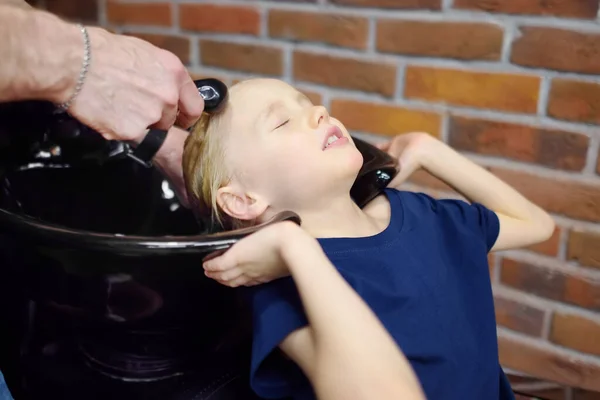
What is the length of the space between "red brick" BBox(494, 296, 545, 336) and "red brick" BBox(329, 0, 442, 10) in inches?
24.0

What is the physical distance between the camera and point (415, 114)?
132cm

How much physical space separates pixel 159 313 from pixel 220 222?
8.1 inches

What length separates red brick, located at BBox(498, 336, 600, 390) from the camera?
4.29ft


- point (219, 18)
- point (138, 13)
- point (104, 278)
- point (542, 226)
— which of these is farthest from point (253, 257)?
point (138, 13)

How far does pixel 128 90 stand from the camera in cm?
79

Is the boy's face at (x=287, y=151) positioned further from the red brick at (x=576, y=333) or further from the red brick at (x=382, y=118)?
the red brick at (x=576, y=333)

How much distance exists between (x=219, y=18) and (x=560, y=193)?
84cm

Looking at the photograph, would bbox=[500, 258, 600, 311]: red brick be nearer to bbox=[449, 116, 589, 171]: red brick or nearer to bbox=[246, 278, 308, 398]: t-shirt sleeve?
bbox=[449, 116, 589, 171]: red brick

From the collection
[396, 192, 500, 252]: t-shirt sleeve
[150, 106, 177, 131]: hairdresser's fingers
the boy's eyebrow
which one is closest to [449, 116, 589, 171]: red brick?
[396, 192, 500, 252]: t-shirt sleeve

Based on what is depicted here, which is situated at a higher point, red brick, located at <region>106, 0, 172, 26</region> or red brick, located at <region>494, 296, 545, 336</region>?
red brick, located at <region>106, 0, 172, 26</region>

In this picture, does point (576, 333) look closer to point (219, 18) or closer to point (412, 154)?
point (412, 154)

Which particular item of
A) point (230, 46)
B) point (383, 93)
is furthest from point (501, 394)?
point (230, 46)

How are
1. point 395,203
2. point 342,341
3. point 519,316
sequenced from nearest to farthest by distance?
1. point 342,341
2. point 395,203
3. point 519,316

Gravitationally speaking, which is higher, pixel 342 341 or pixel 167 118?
pixel 167 118
